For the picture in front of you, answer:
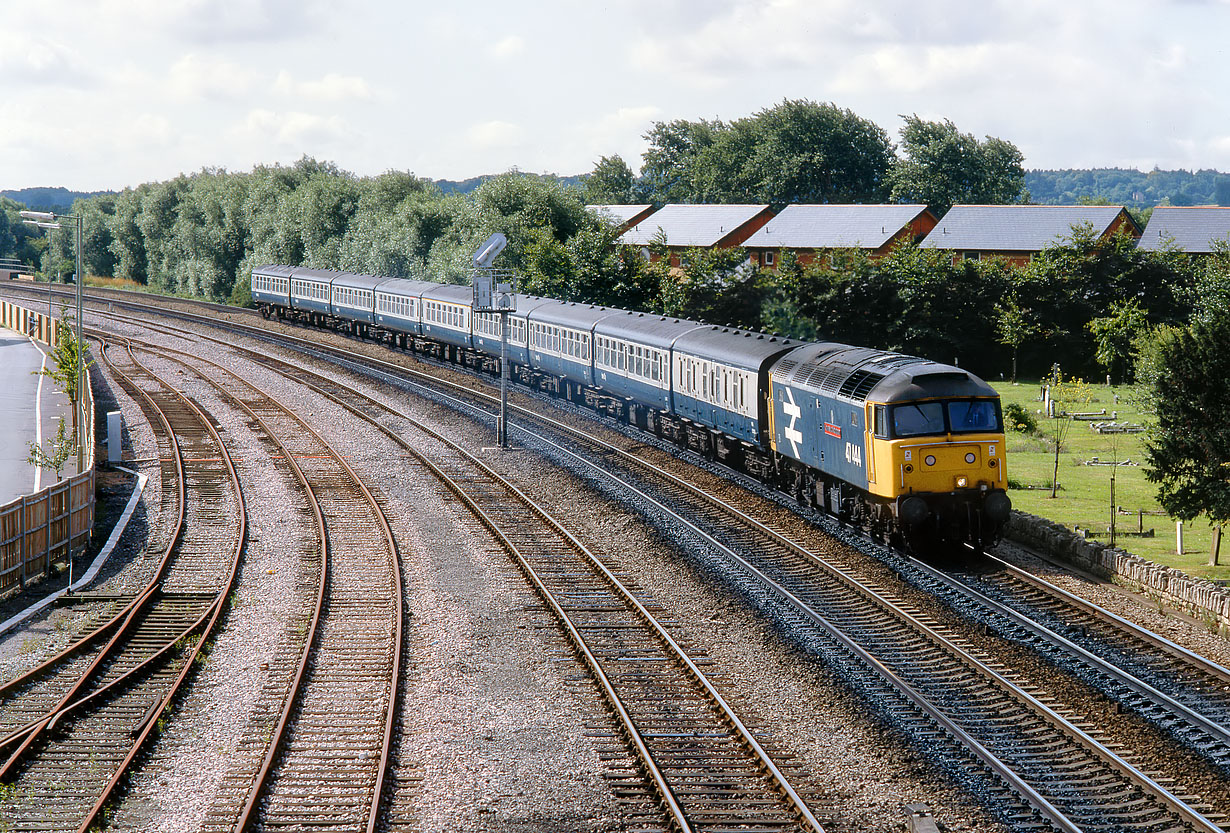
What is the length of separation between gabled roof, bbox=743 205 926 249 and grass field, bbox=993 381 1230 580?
34845 mm

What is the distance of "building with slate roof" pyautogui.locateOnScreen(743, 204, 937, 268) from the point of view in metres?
79.2

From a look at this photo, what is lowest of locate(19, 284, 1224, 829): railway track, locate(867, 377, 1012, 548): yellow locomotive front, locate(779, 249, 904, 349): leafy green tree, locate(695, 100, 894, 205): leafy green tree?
locate(19, 284, 1224, 829): railway track

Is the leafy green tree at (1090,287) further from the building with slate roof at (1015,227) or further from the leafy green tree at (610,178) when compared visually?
the leafy green tree at (610,178)

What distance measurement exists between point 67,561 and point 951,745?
56.7ft

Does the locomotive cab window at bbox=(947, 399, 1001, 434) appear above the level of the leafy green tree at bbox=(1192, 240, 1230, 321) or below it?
below

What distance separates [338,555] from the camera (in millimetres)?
22453

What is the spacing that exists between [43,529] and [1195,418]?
21725mm

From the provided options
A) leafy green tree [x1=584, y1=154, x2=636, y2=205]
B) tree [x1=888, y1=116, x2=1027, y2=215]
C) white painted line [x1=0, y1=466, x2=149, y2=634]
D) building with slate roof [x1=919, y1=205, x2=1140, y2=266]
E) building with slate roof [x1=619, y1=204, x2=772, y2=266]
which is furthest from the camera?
leafy green tree [x1=584, y1=154, x2=636, y2=205]

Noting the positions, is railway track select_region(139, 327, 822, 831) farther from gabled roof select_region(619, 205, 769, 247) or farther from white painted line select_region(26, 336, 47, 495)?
gabled roof select_region(619, 205, 769, 247)

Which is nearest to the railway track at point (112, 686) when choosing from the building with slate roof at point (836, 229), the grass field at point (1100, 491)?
the grass field at point (1100, 491)

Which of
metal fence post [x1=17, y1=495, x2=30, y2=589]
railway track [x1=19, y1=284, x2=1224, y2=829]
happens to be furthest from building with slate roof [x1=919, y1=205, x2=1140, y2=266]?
metal fence post [x1=17, y1=495, x2=30, y2=589]

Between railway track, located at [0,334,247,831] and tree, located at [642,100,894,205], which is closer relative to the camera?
railway track, located at [0,334,247,831]

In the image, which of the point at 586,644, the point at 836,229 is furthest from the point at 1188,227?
the point at 586,644

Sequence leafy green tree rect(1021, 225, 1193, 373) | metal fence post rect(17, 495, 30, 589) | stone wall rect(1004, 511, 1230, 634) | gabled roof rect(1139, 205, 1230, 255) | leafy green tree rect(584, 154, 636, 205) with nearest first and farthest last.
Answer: stone wall rect(1004, 511, 1230, 634), metal fence post rect(17, 495, 30, 589), leafy green tree rect(1021, 225, 1193, 373), gabled roof rect(1139, 205, 1230, 255), leafy green tree rect(584, 154, 636, 205)
